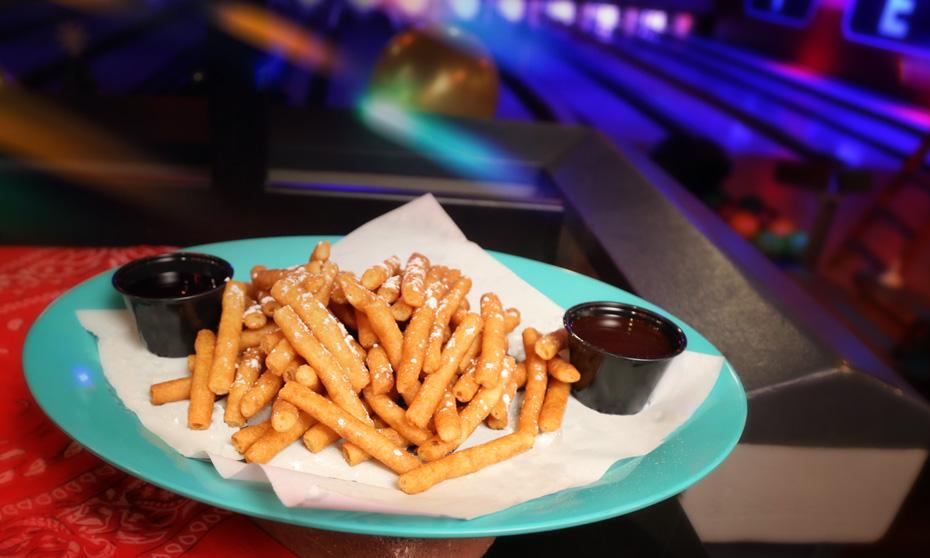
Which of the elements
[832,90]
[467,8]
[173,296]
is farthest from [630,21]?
[173,296]

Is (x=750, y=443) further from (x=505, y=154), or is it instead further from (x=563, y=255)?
(x=505, y=154)

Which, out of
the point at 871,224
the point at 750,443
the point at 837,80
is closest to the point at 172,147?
the point at 750,443

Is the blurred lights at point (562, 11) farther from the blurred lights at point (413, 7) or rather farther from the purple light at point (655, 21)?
the blurred lights at point (413, 7)

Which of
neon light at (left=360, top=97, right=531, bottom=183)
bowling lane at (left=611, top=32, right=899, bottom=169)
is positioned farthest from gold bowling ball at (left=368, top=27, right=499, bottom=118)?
bowling lane at (left=611, top=32, right=899, bottom=169)

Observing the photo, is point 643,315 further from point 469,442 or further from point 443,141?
point 443,141

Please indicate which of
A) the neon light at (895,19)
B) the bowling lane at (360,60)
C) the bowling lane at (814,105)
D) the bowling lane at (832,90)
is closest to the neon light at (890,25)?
the neon light at (895,19)

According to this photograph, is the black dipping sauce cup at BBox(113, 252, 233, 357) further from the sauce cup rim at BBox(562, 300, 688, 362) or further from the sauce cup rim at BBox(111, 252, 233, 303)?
the sauce cup rim at BBox(562, 300, 688, 362)
